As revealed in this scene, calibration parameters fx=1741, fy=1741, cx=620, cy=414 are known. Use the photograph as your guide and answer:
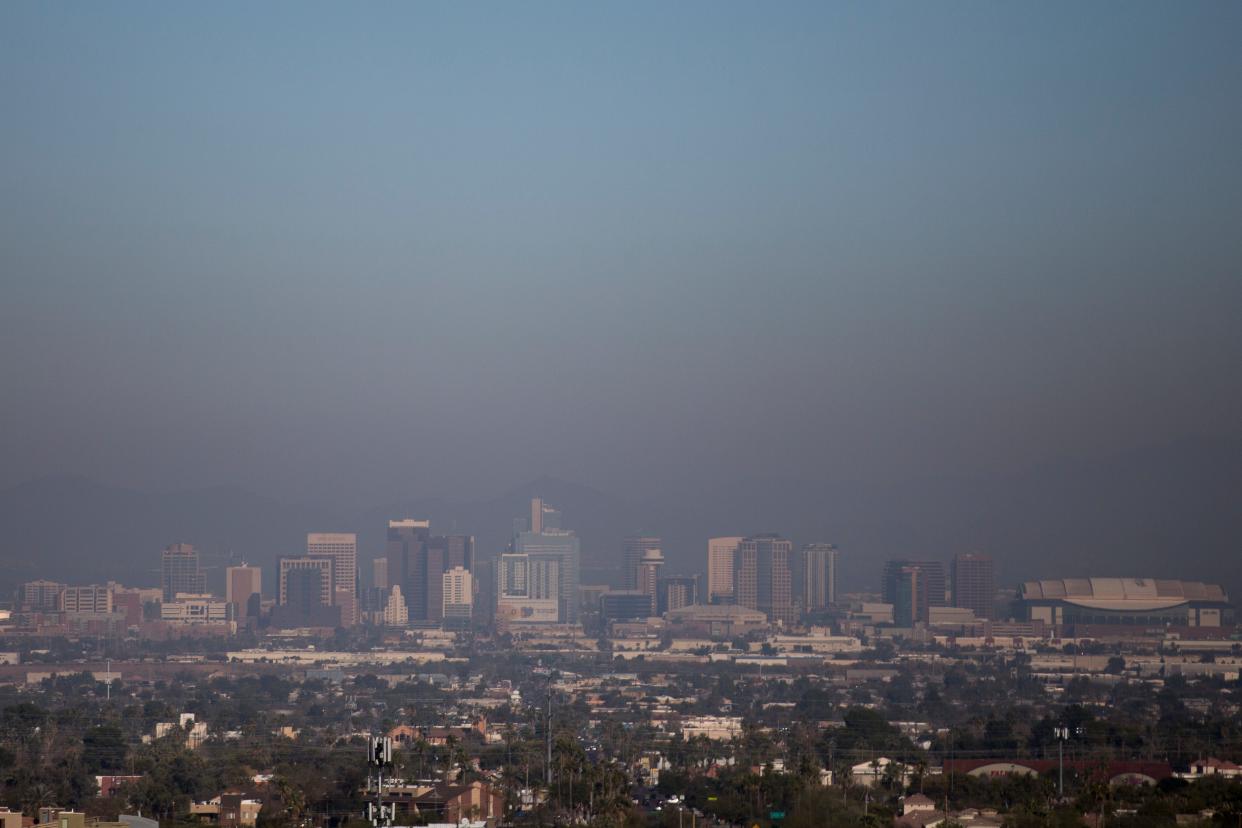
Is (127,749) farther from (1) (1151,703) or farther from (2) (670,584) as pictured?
(2) (670,584)

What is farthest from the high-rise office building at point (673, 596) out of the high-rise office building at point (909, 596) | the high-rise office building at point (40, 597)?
the high-rise office building at point (40, 597)

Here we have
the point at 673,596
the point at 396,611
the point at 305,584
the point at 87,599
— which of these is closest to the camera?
the point at 87,599

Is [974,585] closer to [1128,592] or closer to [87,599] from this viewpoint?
[1128,592]

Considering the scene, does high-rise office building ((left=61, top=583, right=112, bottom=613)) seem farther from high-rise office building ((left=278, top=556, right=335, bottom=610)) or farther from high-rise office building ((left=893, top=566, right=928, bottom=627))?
high-rise office building ((left=893, top=566, right=928, bottom=627))

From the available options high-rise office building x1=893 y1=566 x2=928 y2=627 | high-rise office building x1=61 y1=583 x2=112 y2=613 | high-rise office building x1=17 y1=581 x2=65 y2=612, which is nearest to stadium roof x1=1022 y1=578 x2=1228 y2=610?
high-rise office building x1=893 y1=566 x2=928 y2=627

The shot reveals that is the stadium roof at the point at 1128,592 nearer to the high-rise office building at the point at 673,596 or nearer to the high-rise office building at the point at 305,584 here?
the high-rise office building at the point at 673,596

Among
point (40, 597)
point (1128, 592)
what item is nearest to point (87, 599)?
point (40, 597)
